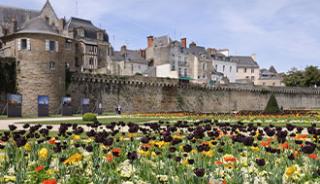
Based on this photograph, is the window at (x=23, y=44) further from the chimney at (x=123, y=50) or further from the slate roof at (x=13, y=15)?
the chimney at (x=123, y=50)

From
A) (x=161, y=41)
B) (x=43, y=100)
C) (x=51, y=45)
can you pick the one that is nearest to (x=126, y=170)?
(x=43, y=100)

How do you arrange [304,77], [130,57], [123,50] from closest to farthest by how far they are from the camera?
[130,57] → [123,50] → [304,77]

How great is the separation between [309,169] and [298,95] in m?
63.9

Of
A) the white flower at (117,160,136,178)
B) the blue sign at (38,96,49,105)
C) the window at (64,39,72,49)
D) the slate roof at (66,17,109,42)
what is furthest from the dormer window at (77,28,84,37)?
the white flower at (117,160,136,178)

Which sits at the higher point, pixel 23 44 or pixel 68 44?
pixel 68 44

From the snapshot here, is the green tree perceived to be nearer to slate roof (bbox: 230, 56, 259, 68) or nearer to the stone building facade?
slate roof (bbox: 230, 56, 259, 68)

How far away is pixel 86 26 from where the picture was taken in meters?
61.5

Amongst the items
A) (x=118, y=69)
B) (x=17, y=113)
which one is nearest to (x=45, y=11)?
(x=118, y=69)

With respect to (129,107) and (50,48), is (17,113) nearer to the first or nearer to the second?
(50,48)

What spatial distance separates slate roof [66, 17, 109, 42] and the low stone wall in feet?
67.7

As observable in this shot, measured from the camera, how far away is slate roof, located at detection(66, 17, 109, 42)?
5888 cm

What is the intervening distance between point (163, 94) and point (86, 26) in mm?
23089

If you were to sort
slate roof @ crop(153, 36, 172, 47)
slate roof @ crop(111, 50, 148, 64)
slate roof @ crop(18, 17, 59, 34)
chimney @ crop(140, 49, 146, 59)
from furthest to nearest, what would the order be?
chimney @ crop(140, 49, 146, 59) < slate roof @ crop(153, 36, 172, 47) < slate roof @ crop(111, 50, 148, 64) < slate roof @ crop(18, 17, 59, 34)

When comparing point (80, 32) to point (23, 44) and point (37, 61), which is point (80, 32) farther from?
point (37, 61)
